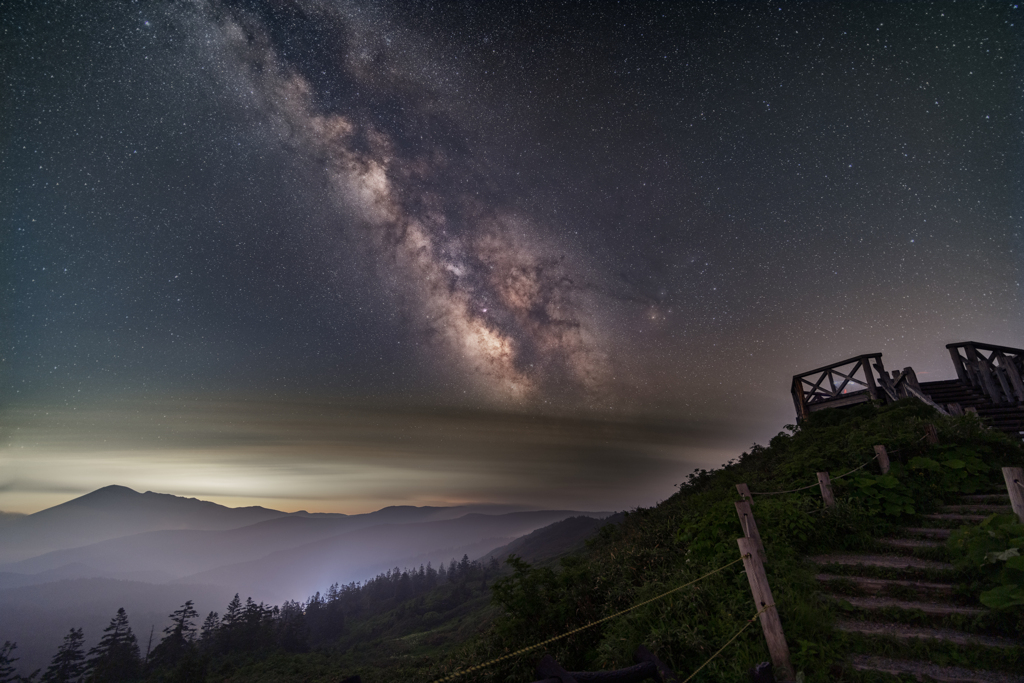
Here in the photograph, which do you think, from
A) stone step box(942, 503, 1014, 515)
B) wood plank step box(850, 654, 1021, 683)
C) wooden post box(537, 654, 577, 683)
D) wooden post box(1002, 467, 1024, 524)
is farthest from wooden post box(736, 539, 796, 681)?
stone step box(942, 503, 1014, 515)

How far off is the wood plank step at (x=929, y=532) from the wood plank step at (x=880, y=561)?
Answer: 75 cm

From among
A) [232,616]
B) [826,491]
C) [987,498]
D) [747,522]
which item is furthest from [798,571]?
[232,616]

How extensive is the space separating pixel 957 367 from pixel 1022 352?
1.54 m

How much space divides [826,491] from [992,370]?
11.7 metres

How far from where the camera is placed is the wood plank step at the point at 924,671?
14.0 feet

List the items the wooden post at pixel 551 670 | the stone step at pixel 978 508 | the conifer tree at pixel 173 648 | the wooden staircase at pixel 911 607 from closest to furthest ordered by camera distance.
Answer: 1. the wooden post at pixel 551 670
2. the wooden staircase at pixel 911 607
3. the stone step at pixel 978 508
4. the conifer tree at pixel 173 648

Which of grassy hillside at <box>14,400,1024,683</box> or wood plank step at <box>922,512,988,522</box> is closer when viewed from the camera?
grassy hillside at <box>14,400,1024,683</box>

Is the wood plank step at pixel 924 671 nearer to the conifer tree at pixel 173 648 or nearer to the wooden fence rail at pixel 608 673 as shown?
the wooden fence rail at pixel 608 673

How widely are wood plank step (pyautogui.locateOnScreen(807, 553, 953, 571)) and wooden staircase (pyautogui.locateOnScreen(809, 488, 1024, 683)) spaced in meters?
0.01

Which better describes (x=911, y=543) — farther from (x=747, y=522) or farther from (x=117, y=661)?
(x=117, y=661)

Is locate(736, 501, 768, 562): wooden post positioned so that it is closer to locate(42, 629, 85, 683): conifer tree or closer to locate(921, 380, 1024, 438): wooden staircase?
locate(921, 380, 1024, 438): wooden staircase

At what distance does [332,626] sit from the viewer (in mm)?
125500

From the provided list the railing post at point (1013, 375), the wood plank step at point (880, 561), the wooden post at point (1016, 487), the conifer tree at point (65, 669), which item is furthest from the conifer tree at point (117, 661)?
the railing post at point (1013, 375)

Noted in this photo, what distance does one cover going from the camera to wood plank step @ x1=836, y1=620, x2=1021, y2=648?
464 cm
